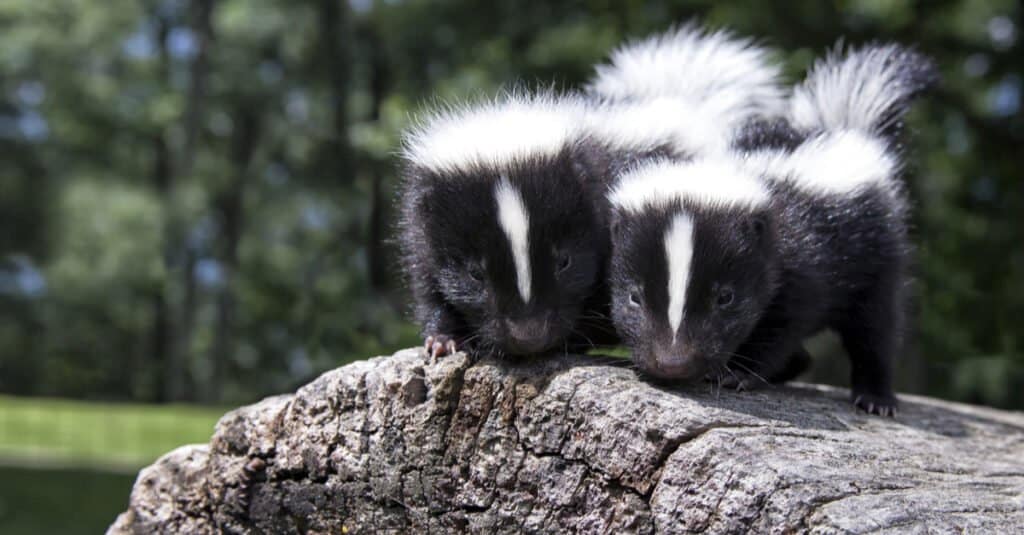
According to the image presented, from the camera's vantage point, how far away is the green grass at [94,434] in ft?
45.9

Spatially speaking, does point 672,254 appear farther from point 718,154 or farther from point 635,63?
point 635,63

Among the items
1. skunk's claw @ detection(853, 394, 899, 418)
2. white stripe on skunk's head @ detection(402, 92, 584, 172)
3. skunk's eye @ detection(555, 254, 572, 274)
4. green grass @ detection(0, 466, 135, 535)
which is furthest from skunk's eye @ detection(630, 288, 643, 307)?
green grass @ detection(0, 466, 135, 535)

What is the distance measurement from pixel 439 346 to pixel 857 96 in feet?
8.29

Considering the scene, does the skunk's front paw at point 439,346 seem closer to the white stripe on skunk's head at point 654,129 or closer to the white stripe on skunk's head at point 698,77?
the white stripe on skunk's head at point 654,129

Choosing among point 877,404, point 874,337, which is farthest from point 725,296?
point 874,337

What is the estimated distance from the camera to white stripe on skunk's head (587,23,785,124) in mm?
4785

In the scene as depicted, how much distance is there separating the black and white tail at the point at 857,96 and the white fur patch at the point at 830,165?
37 centimetres

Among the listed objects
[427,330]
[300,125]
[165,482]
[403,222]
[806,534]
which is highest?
[300,125]

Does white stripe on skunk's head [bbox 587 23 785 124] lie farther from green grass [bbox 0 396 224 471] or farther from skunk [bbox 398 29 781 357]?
green grass [bbox 0 396 224 471]

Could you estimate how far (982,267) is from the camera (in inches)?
435

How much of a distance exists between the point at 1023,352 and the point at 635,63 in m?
7.04

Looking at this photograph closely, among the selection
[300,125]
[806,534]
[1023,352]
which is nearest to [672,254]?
[806,534]

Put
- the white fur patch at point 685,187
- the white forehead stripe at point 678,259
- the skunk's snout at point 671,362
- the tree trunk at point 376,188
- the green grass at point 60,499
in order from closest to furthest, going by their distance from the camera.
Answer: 1. the skunk's snout at point 671,362
2. the white forehead stripe at point 678,259
3. the white fur patch at point 685,187
4. the green grass at point 60,499
5. the tree trunk at point 376,188

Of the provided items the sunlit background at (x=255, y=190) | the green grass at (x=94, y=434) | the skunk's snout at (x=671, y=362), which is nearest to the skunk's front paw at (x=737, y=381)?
the skunk's snout at (x=671, y=362)
